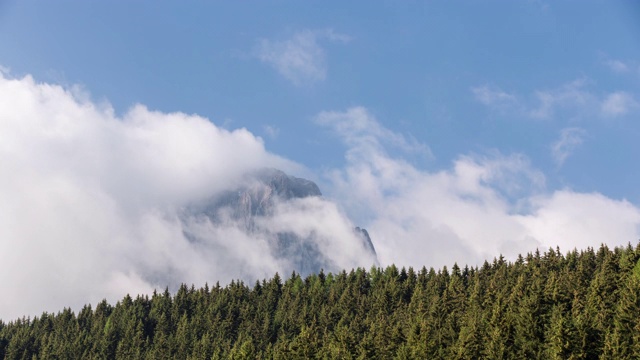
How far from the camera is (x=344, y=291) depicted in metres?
176

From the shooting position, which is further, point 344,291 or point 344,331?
point 344,291

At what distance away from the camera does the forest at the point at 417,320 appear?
86375 mm

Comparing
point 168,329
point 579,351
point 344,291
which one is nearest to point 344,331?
point 579,351

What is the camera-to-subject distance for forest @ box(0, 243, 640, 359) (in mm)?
86375

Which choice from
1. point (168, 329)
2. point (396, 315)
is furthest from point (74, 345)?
point (396, 315)

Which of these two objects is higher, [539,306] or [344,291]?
[344,291]

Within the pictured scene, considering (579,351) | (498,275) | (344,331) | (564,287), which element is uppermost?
(498,275)

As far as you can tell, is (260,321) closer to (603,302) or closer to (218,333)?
(218,333)

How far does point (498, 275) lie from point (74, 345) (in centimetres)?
11531

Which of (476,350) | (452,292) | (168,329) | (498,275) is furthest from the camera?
(168,329)

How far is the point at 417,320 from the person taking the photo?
119 metres

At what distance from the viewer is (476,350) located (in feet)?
283

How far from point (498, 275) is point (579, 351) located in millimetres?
74132

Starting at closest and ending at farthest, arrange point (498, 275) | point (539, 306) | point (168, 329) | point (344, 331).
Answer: point (539, 306) < point (344, 331) < point (498, 275) < point (168, 329)
